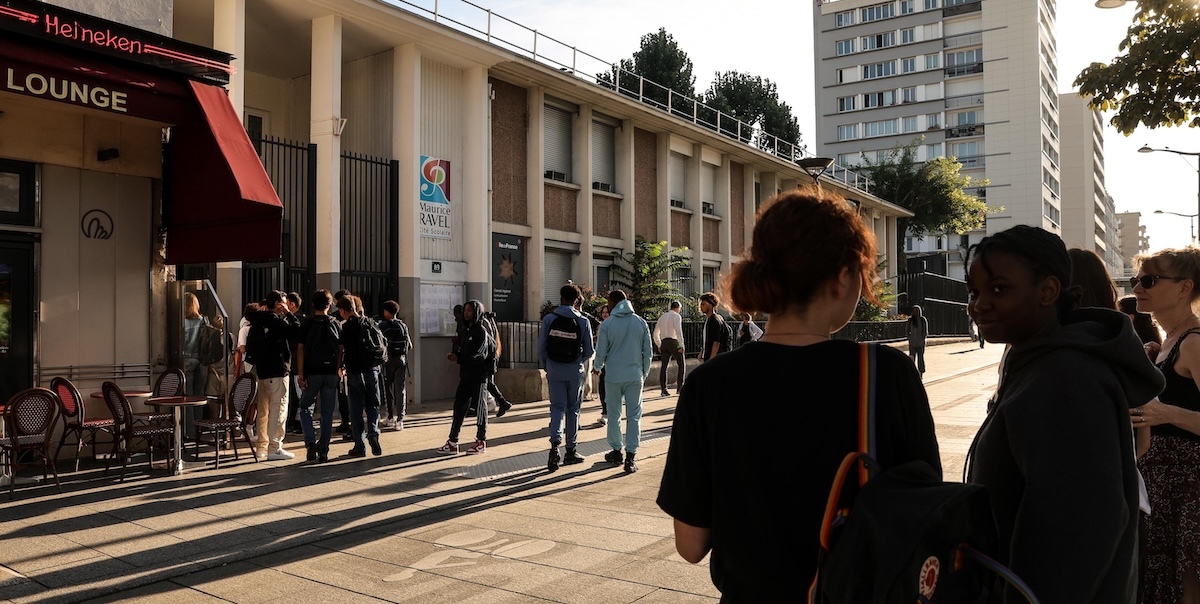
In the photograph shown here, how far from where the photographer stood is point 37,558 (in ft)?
18.7

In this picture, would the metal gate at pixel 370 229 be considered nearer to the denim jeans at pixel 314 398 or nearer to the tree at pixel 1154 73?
the denim jeans at pixel 314 398

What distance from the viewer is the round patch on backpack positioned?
5.15 feet

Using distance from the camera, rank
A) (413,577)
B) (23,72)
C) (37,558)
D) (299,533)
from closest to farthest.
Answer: (413,577) < (37,558) < (299,533) < (23,72)

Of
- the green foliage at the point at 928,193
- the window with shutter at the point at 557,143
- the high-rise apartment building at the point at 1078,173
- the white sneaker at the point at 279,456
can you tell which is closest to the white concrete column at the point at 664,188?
the window with shutter at the point at 557,143

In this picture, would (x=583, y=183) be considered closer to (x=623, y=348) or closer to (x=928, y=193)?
(x=623, y=348)

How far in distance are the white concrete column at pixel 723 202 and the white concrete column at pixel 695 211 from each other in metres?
1.61

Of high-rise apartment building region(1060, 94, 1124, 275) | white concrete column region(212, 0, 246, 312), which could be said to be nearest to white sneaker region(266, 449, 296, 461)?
white concrete column region(212, 0, 246, 312)

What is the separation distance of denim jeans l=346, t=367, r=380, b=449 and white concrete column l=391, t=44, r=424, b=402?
6.19 m

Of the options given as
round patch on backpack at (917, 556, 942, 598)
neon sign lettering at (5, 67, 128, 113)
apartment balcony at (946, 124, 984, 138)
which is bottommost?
round patch on backpack at (917, 556, 942, 598)

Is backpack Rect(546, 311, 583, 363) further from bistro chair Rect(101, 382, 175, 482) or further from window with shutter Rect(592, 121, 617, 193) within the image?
window with shutter Rect(592, 121, 617, 193)

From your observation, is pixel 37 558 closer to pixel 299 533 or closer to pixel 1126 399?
pixel 299 533

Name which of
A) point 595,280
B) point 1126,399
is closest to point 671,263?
point 595,280

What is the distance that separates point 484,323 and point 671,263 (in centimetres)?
1306

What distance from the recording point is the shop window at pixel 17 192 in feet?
29.9
